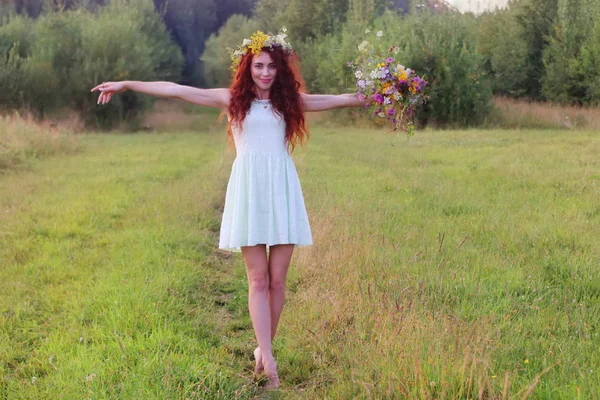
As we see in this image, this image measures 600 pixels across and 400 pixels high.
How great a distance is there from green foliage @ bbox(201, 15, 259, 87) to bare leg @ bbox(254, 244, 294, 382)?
48.5 metres

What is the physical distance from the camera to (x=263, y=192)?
396 cm

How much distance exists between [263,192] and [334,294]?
1.36 m

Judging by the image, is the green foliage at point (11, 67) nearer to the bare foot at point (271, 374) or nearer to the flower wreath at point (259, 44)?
the flower wreath at point (259, 44)

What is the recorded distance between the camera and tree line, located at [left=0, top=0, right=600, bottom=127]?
90.1 feet

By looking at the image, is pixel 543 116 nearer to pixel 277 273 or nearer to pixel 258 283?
pixel 277 273

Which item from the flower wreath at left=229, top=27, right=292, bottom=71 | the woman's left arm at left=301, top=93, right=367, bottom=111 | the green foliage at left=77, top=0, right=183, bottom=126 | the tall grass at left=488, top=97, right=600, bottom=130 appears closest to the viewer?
the flower wreath at left=229, top=27, right=292, bottom=71

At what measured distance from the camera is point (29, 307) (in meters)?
5.22

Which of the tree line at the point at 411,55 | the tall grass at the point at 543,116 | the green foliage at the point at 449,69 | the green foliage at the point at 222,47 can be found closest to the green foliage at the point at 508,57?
the tree line at the point at 411,55

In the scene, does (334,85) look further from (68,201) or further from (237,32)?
(68,201)

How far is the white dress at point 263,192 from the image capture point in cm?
391

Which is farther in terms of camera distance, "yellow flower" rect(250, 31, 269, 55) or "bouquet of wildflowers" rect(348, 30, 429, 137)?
"bouquet of wildflowers" rect(348, 30, 429, 137)

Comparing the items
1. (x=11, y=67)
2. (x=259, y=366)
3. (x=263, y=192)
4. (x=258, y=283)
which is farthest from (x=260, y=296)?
(x=11, y=67)

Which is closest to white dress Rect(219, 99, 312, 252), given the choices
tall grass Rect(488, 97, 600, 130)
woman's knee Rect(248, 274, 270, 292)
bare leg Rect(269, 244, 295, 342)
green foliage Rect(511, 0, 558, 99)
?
bare leg Rect(269, 244, 295, 342)

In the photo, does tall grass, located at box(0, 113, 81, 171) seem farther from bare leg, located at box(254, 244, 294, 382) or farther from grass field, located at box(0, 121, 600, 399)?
bare leg, located at box(254, 244, 294, 382)
